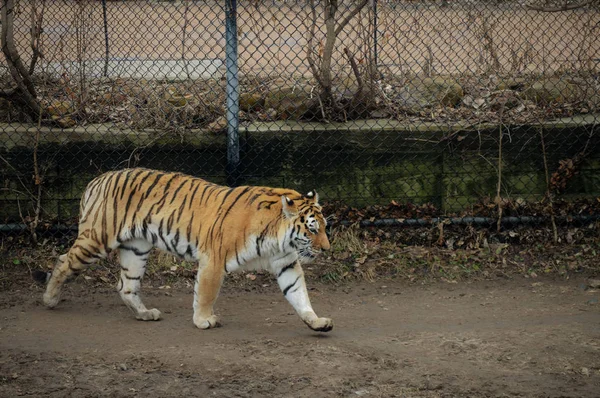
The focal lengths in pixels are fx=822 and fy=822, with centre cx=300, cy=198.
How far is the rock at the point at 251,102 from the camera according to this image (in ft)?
26.3

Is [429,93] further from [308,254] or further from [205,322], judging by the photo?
[205,322]

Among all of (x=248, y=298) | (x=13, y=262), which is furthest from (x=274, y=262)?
(x=13, y=262)

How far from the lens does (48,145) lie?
7.36 metres

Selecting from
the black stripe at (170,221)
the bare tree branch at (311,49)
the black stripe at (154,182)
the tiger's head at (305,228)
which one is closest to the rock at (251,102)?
the bare tree branch at (311,49)

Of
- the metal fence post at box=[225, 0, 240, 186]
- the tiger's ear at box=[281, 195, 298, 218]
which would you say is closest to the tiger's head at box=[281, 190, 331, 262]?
the tiger's ear at box=[281, 195, 298, 218]

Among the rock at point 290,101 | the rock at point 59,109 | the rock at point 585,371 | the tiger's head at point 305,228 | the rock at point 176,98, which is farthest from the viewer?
the rock at point 176,98

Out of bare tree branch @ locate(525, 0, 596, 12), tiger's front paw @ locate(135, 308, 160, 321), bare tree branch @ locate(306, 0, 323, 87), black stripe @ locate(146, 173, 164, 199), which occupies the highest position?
bare tree branch @ locate(525, 0, 596, 12)

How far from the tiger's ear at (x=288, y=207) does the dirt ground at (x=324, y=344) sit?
844 mm

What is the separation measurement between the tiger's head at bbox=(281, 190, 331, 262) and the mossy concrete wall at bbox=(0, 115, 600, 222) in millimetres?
1944

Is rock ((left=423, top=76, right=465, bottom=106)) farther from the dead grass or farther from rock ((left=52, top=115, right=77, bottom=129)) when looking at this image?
rock ((left=52, top=115, right=77, bottom=129))

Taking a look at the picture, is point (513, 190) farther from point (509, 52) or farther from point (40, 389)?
point (40, 389)

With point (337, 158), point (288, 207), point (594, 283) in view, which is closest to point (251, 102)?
point (337, 158)

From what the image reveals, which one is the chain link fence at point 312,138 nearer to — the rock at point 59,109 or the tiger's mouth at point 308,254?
the rock at point 59,109

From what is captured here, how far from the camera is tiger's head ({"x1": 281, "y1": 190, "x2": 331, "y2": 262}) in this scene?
5.46 meters
